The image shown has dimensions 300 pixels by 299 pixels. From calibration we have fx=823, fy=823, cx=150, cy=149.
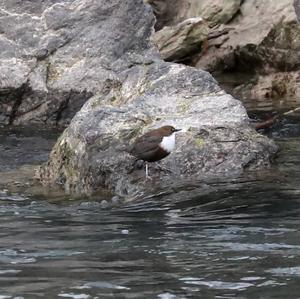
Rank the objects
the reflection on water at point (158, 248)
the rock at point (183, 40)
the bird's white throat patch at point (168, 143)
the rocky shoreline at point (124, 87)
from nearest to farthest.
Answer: the reflection on water at point (158, 248)
the bird's white throat patch at point (168, 143)
the rocky shoreline at point (124, 87)
the rock at point (183, 40)

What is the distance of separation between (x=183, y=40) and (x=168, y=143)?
367 inches

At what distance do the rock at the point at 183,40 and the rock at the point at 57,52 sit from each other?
337 cm

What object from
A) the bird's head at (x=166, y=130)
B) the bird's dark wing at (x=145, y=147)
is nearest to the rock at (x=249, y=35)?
the bird's head at (x=166, y=130)

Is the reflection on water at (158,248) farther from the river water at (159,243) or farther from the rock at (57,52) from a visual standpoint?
the rock at (57,52)

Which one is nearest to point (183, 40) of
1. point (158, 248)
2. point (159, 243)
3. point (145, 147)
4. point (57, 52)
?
point (57, 52)

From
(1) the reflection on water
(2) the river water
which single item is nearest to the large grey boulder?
(2) the river water

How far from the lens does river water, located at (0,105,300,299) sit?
15.6 ft

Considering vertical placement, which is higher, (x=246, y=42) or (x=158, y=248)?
(x=246, y=42)

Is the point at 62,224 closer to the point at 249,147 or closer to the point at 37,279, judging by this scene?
the point at 37,279

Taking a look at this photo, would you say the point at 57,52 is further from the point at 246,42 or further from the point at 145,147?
the point at 145,147

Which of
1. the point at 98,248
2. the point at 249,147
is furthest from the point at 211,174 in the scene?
the point at 98,248

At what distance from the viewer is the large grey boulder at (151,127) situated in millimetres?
8578

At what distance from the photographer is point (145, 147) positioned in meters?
8.30

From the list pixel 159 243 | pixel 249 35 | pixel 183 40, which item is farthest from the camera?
pixel 183 40
